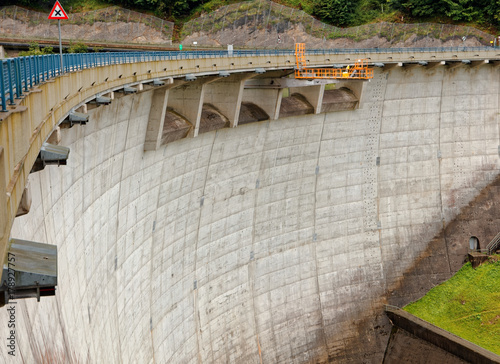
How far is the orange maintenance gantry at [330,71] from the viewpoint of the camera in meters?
27.9

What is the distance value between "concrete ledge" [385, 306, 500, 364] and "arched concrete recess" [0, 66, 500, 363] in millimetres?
672

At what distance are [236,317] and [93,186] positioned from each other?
12429 mm

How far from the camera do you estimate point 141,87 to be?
17578 millimetres

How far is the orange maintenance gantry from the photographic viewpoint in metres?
27.9

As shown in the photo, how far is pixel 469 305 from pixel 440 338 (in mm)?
2841

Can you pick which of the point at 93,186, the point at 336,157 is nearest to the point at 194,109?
the point at 93,186

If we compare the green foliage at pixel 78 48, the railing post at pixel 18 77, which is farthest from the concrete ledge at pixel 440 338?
the railing post at pixel 18 77

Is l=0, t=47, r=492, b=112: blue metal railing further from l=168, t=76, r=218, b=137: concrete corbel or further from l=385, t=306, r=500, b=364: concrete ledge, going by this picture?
l=385, t=306, r=500, b=364: concrete ledge

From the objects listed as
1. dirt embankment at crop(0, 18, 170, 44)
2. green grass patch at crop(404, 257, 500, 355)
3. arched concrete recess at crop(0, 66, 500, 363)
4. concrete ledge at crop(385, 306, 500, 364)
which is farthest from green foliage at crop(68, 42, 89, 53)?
green grass patch at crop(404, 257, 500, 355)

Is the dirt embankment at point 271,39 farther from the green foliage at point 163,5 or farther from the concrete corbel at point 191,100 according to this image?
the concrete corbel at point 191,100

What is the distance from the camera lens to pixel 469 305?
32250mm

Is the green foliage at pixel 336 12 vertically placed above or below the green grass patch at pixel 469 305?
above

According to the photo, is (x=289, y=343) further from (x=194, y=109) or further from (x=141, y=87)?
(x=141, y=87)

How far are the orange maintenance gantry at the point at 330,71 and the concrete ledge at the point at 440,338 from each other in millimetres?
11102
